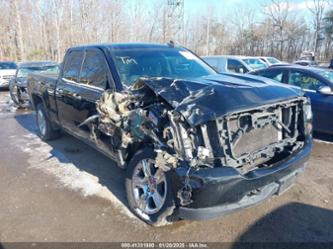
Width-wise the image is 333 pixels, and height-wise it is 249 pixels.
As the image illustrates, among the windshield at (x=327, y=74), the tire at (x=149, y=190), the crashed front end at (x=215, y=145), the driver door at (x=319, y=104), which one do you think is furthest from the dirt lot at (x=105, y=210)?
the windshield at (x=327, y=74)

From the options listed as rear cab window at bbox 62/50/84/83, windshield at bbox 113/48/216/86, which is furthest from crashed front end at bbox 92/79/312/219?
rear cab window at bbox 62/50/84/83

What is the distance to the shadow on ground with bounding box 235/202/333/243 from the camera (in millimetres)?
2957

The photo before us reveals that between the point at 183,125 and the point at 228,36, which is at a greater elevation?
the point at 228,36

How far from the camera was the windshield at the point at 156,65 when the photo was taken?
381 cm

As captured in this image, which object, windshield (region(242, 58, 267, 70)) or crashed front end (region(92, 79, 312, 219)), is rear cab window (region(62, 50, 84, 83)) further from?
windshield (region(242, 58, 267, 70))

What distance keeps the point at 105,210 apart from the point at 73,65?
8.33 feet

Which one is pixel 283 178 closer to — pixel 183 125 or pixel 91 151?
pixel 183 125

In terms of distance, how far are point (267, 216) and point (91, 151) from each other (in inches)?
138

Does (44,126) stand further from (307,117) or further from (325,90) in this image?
(325,90)

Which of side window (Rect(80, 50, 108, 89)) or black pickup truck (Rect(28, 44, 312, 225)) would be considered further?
side window (Rect(80, 50, 108, 89))

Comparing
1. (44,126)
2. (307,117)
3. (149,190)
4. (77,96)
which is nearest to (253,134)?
(307,117)

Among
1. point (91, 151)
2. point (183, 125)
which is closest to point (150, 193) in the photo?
point (183, 125)

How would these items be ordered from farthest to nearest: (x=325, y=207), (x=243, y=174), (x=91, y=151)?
(x=91, y=151), (x=325, y=207), (x=243, y=174)

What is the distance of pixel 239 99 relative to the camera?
9.04 feet
